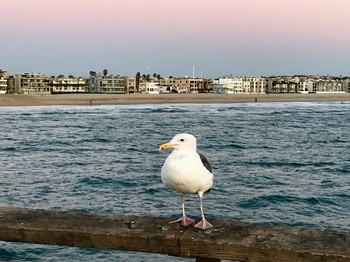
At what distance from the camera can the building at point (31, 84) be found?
166 m

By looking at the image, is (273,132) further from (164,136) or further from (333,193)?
(333,193)

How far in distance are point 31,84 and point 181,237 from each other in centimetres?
17191

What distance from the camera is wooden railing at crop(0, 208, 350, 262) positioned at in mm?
3029

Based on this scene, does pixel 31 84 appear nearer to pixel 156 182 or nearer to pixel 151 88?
pixel 151 88

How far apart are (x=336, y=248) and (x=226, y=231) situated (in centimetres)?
74

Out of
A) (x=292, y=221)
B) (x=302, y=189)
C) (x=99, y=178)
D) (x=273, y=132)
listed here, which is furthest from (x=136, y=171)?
(x=273, y=132)

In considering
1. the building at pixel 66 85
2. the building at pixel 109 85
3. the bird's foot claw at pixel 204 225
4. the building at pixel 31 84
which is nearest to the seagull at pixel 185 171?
the bird's foot claw at pixel 204 225

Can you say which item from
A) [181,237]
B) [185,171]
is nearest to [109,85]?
[185,171]

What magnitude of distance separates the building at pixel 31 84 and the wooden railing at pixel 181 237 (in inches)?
6571

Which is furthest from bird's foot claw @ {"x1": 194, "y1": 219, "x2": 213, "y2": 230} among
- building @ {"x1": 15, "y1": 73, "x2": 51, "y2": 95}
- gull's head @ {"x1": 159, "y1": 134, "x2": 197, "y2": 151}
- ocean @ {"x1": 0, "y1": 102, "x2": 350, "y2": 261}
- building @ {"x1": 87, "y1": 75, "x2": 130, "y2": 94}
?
building @ {"x1": 87, "y1": 75, "x2": 130, "y2": 94}

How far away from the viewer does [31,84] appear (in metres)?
168

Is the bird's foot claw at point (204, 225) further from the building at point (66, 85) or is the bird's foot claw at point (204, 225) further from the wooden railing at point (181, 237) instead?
the building at point (66, 85)

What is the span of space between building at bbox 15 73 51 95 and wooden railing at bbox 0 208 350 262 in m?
167

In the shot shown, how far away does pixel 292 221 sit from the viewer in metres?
14.0
